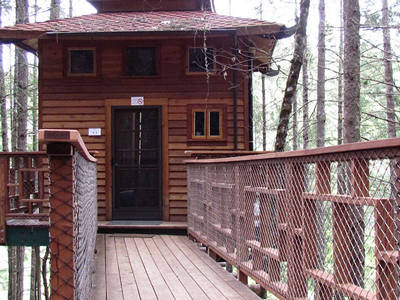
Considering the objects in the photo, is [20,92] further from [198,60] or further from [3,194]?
[3,194]

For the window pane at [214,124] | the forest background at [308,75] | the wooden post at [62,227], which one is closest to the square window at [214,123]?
the window pane at [214,124]

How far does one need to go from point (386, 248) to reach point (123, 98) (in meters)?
8.19

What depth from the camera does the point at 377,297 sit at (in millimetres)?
2428

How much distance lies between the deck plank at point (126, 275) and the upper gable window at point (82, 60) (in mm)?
3991

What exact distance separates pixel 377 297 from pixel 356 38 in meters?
5.41

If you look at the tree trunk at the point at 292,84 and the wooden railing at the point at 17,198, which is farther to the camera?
the tree trunk at the point at 292,84

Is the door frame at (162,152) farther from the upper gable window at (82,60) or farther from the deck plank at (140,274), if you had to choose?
the deck plank at (140,274)

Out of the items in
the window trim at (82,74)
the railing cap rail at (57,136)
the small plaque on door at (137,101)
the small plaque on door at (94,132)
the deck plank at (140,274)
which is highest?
the window trim at (82,74)

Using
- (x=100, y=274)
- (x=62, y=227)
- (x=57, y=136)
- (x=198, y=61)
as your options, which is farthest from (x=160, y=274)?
(x=198, y=61)

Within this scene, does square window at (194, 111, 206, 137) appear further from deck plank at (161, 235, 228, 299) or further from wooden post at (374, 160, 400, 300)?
wooden post at (374, 160, 400, 300)

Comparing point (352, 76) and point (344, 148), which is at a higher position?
point (352, 76)

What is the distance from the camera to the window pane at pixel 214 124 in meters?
10.1

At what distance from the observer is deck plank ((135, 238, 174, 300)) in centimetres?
482

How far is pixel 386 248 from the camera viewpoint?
2.41m
